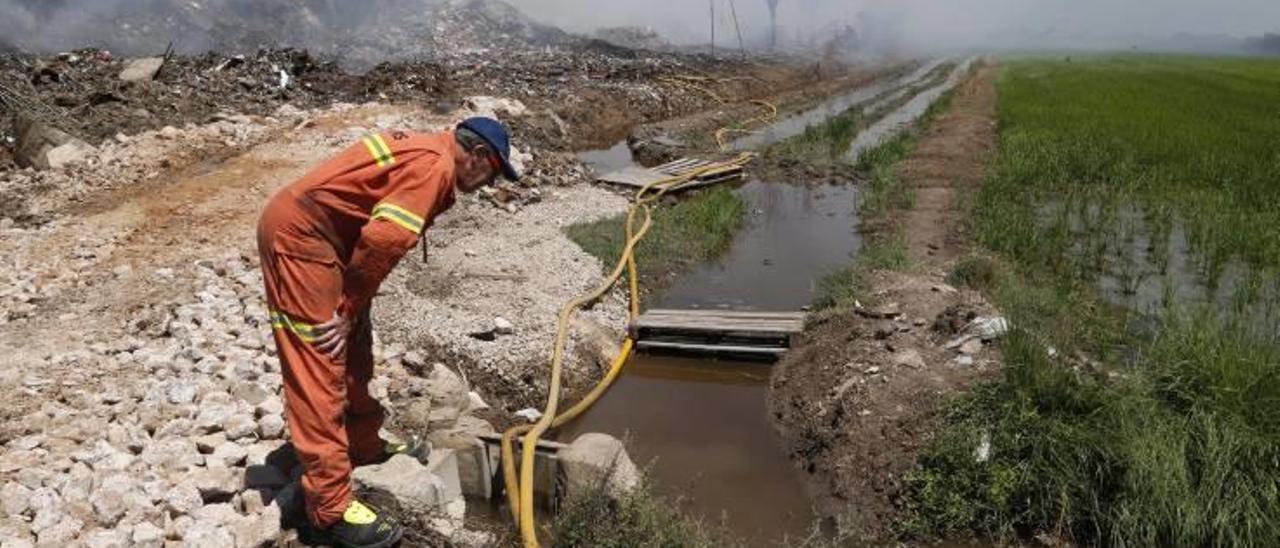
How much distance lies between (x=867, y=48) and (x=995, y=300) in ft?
151

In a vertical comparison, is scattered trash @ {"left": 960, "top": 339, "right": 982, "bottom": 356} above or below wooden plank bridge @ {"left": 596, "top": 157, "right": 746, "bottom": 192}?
above

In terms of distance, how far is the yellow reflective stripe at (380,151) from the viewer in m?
3.04

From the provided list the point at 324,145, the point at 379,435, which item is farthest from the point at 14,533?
the point at 324,145

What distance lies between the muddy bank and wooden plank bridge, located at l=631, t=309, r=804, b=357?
0.19m

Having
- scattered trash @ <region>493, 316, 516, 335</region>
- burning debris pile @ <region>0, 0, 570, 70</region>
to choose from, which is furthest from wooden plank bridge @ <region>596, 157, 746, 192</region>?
burning debris pile @ <region>0, 0, 570, 70</region>

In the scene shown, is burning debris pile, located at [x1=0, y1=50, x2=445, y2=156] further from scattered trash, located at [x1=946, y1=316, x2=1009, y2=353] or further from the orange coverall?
scattered trash, located at [x1=946, y1=316, x2=1009, y2=353]

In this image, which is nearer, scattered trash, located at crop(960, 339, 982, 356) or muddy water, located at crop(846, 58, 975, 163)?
scattered trash, located at crop(960, 339, 982, 356)

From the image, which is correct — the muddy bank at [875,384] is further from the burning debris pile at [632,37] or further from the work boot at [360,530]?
the burning debris pile at [632,37]

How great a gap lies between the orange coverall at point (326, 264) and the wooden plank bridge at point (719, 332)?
3.08 metres

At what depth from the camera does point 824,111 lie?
840 inches

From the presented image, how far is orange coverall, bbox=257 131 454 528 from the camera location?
9.96 feet

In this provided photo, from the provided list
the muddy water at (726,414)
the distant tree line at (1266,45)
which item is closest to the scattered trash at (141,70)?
the muddy water at (726,414)

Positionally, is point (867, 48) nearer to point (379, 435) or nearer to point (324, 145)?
point (324, 145)

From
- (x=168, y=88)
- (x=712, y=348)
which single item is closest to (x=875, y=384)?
(x=712, y=348)
